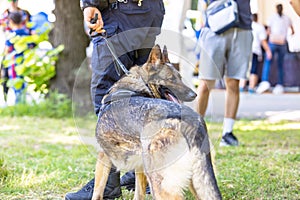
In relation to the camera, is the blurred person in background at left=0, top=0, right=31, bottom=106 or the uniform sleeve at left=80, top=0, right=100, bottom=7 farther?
the blurred person in background at left=0, top=0, right=31, bottom=106

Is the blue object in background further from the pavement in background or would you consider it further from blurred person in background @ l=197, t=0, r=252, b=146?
blurred person in background @ l=197, t=0, r=252, b=146

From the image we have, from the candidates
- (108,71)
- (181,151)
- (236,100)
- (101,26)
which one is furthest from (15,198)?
(236,100)

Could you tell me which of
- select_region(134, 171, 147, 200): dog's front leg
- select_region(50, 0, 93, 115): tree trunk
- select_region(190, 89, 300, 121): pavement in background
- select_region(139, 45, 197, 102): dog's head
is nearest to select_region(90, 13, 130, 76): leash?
select_region(139, 45, 197, 102): dog's head

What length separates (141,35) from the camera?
11.8ft

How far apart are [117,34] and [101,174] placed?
0.94 metres

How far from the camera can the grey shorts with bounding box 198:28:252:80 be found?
577 centimetres

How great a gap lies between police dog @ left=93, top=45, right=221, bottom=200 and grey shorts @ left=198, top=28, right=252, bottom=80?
8.24 feet

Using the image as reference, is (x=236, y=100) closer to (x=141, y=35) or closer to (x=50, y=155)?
(x=50, y=155)

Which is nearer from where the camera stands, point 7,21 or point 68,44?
point 68,44

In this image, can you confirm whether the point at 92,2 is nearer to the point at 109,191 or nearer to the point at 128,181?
the point at 109,191

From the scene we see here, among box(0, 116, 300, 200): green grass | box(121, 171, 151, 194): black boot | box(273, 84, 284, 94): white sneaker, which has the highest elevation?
box(121, 171, 151, 194): black boot

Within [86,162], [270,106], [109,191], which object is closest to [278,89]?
[270,106]

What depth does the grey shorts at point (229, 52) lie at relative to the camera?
577cm

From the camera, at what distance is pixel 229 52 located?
5.88m
